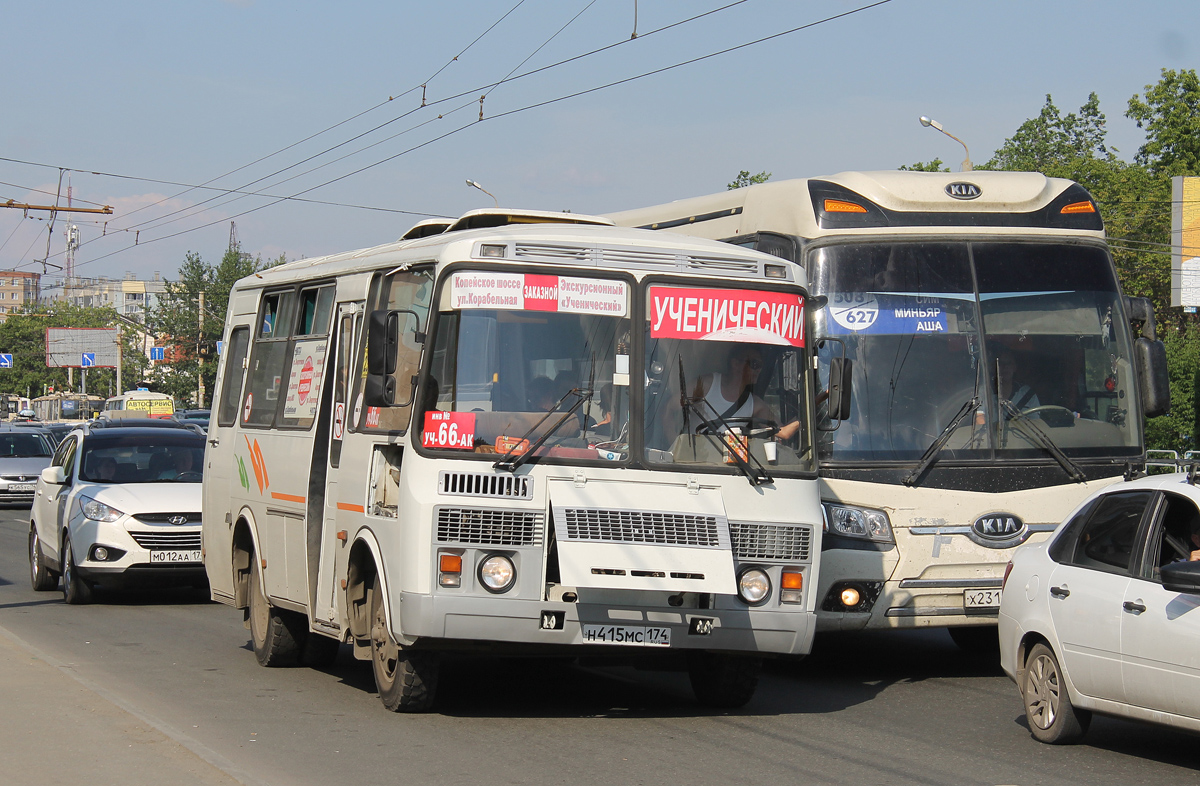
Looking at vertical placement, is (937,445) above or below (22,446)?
above

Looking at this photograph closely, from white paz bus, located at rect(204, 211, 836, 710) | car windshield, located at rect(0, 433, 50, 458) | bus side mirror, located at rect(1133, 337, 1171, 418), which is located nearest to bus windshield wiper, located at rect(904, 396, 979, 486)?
bus side mirror, located at rect(1133, 337, 1171, 418)

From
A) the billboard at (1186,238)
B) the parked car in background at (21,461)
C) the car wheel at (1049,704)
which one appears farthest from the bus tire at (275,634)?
the billboard at (1186,238)

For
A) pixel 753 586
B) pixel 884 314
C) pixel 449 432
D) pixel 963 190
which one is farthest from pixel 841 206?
pixel 449 432

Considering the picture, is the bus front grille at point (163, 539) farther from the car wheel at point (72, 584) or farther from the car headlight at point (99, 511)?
the car wheel at point (72, 584)

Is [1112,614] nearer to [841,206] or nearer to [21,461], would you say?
[841,206]

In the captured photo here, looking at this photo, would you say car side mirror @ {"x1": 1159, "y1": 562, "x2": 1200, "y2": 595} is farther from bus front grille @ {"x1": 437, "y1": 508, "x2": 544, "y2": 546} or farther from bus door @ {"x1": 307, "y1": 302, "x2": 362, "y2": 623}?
bus door @ {"x1": 307, "y1": 302, "x2": 362, "y2": 623}

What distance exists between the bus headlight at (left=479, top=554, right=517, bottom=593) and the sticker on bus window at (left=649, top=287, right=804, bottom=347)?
157 cm

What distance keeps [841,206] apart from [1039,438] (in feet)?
7.08

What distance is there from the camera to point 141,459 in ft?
54.6

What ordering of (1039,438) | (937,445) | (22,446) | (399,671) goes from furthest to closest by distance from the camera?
(22,446), (1039,438), (937,445), (399,671)

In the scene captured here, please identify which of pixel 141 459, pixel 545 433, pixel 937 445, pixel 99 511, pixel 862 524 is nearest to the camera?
pixel 545 433

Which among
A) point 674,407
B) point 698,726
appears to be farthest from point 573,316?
point 698,726

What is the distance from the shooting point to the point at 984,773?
7.31m

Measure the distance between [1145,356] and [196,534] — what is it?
9.71m
